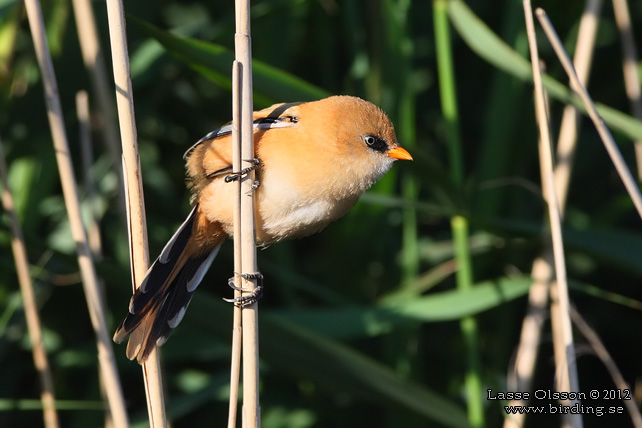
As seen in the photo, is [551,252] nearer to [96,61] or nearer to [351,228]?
[351,228]

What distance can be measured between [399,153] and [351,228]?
2.65 ft

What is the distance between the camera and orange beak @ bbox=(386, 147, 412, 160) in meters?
2.17

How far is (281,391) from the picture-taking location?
10.2 ft

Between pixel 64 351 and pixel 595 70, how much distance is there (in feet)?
9.27

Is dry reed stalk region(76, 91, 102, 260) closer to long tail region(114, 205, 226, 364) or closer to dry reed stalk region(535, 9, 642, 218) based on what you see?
long tail region(114, 205, 226, 364)

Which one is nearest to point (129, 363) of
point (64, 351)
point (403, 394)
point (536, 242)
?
point (64, 351)

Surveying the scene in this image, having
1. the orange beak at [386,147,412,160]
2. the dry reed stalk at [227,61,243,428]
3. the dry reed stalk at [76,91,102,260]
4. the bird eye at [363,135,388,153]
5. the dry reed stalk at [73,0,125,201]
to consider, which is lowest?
the dry reed stalk at [227,61,243,428]

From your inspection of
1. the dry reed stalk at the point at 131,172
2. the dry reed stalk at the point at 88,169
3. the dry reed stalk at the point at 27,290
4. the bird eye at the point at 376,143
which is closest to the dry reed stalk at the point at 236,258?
the dry reed stalk at the point at 131,172

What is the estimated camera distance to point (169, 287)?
84.9 inches

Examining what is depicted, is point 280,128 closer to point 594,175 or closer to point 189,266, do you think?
point 189,266

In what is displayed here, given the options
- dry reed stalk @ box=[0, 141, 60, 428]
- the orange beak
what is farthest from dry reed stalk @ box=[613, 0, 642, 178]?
dry reed stalk @ box=[0, 141, 60, 428]

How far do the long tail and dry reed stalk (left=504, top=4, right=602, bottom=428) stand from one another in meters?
1.10

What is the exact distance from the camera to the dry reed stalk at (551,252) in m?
2.54

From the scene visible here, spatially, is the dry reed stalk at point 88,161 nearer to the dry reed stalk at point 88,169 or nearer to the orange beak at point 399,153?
the dry reed stalk at point 88,169
